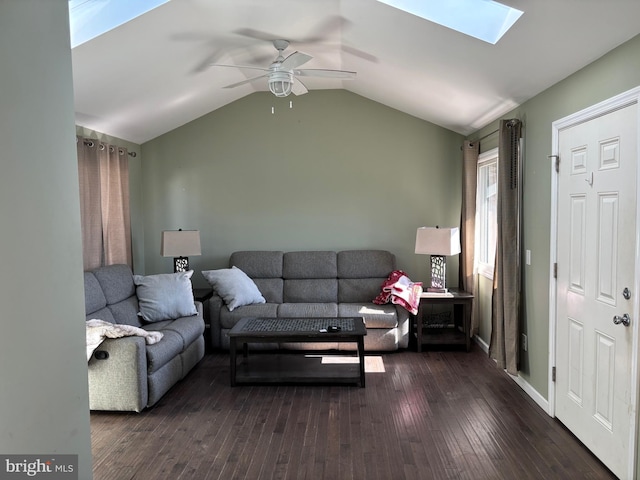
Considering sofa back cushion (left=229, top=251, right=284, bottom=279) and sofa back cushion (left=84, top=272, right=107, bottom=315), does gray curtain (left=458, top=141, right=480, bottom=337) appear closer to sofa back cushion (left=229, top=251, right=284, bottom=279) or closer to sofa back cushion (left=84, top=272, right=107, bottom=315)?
sofa back cushion (left=229, top=251, right=284, bottom=279)

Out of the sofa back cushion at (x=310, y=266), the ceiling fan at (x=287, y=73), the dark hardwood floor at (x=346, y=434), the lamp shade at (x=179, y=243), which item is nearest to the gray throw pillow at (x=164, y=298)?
the lamp shade at (x=179, y=243)

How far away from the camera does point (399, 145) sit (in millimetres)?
5582

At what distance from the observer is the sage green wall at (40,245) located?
40.8 inches

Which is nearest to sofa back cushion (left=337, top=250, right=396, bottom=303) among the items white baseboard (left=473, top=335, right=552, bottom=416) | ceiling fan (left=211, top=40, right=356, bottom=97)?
white baseboard (left=473, top=335, right=552, bottom=416)

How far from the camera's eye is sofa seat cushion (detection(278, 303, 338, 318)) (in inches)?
186

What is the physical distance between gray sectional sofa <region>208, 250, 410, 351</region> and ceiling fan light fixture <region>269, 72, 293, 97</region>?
87.1 inches

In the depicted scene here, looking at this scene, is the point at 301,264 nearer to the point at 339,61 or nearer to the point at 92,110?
the point at 339,61

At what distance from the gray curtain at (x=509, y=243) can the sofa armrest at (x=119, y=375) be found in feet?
9.26

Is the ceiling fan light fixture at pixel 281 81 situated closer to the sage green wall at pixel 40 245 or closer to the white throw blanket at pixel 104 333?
the white throw blanket at pixel 104 333

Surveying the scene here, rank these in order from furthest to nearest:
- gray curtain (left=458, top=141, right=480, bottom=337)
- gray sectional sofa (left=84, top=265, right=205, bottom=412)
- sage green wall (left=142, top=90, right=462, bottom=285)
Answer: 1. sage green wall (left=142, top=90, right=462, bottom=285)
2. gray curtain (left=458, top=141, right=480, bottom=337)
3. gray sectional sofa (left=84, top=265, right=205, bottom=412)

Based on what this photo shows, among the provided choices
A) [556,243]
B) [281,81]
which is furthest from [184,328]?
[556,243]

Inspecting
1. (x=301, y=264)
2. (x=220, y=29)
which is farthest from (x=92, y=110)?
(x=301, y=264)

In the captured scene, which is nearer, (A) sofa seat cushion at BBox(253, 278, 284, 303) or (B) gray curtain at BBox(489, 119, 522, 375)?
(B) gray curtain at BBox(489, 119, 522, 375)

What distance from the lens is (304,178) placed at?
5.68 metres
